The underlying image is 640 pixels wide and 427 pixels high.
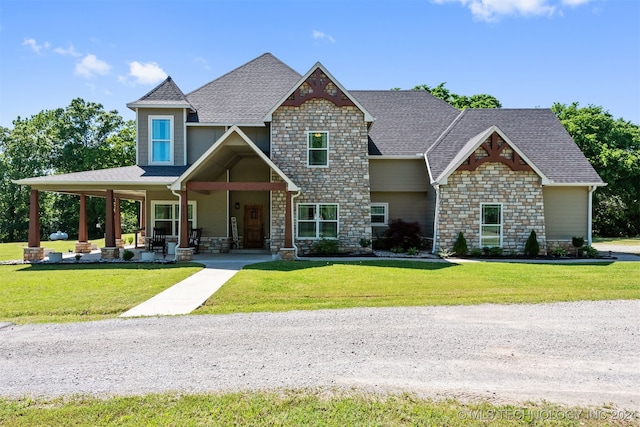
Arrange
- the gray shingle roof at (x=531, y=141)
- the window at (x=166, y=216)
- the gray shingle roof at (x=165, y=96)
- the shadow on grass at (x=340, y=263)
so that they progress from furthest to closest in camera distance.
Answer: the window at (x=166, y=216) → the gray shingle roof at (x=165, y=96) → the gray shingle roof at (x=531, y=141) → the shadow on grass at (x=340, y=263)

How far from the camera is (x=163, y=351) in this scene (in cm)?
626

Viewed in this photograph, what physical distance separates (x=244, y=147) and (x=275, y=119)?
240 cm

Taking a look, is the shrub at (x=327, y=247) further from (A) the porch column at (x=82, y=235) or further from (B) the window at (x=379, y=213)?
(A) the porch column at (x=82, y=235)

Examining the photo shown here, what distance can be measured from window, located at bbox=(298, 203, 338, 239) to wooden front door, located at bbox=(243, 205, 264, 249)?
8.87ft

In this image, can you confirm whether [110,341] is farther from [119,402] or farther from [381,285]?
[381,285]

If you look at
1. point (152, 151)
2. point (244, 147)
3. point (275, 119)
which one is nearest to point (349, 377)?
point (244, 147)

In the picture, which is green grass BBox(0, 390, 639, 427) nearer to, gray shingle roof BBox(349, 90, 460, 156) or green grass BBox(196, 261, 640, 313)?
green grass BBox(196, 261, 640, 313)

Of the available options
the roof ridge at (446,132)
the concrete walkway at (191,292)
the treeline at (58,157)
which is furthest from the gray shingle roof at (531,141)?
the treeline at (58,157)

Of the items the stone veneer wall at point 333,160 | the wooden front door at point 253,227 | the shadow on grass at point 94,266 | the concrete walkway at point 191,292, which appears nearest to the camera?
the concrete walkway at point 191,292

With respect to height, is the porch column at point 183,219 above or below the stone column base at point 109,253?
above

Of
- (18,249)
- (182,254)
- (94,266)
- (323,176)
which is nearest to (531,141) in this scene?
(323,176)

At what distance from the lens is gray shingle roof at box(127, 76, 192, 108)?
1955 centimetres

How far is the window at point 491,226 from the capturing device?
18391 mm

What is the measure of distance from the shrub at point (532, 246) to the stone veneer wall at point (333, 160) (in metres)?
6.56
